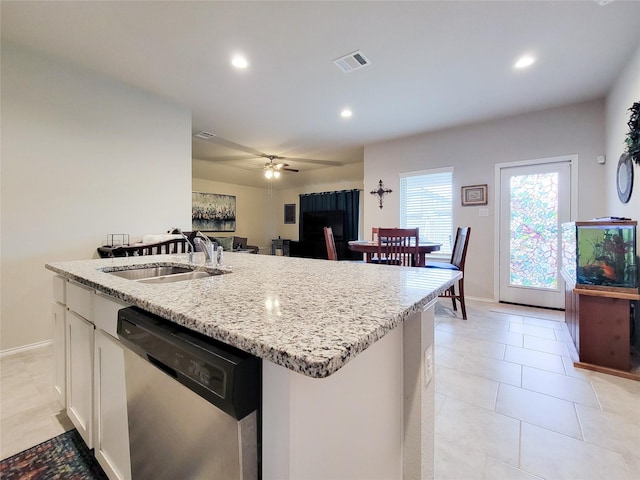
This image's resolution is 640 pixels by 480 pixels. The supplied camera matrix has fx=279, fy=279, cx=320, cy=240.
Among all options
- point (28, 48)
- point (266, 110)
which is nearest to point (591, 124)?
point (266, 110)

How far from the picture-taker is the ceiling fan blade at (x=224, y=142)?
456cm

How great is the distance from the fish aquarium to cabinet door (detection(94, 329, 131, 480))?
297cm

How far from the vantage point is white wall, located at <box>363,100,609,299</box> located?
→ 11.2 ft

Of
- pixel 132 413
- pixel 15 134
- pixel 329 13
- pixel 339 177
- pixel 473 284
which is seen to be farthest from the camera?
pixel 339 177

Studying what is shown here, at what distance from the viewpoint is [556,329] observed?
2.92 m

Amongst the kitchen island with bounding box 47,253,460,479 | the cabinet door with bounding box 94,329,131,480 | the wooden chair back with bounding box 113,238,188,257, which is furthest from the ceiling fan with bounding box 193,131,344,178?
the cabinet door with bounding box 94,329,131,480

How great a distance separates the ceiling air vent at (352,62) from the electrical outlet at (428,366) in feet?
8.38

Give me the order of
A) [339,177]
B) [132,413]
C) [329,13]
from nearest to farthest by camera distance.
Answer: [132,413] → [329,13] → [339,177]

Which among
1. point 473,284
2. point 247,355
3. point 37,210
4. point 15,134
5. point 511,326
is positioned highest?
point 15,134

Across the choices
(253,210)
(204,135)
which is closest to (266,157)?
(204,135)

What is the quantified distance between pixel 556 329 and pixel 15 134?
5.45m

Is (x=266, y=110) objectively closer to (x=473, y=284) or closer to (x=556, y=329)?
(x=473, y=284)

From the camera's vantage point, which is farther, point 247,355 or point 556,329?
point 556,329

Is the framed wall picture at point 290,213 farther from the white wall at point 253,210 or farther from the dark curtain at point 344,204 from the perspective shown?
the dark curtain at point 344,204
